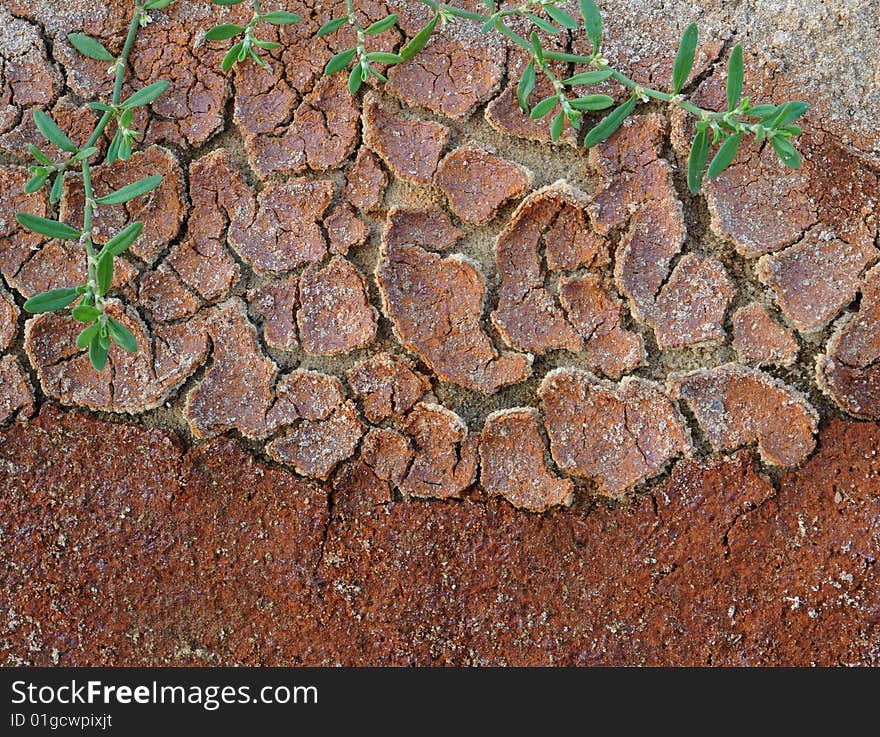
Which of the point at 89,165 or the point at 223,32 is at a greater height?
the point at 223,32

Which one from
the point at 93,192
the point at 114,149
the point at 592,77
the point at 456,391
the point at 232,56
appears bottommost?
the point at 456,391

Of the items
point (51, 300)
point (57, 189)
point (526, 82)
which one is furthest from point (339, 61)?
point (51, 300)

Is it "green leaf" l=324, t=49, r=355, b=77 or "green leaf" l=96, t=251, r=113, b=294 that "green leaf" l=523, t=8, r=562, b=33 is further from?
"green leaf" l=96, t=251, r=113, b=294

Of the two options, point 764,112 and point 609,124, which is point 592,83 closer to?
point 609,124

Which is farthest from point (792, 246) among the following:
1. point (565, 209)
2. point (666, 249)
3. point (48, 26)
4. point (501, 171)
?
point (48, 26)

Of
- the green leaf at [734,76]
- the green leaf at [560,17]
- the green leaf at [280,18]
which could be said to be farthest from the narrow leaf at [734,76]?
the green leaf at [280,18]

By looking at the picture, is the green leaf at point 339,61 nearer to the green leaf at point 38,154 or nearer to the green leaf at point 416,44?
the green leaf at point 416,44

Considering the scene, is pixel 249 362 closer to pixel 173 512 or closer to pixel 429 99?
pixel 173 512
